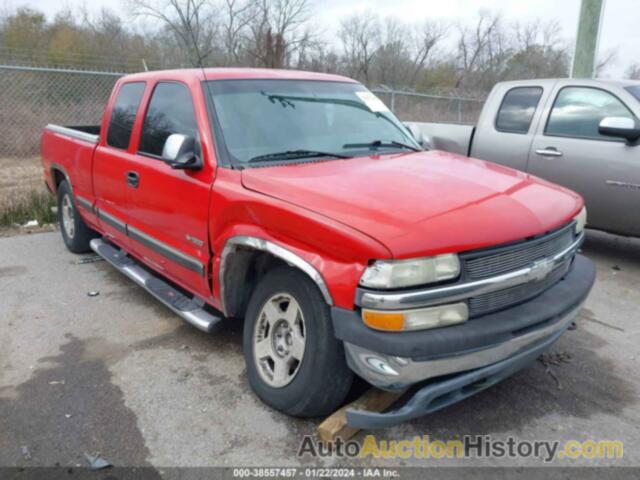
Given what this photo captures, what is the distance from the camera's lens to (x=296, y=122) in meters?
3.52

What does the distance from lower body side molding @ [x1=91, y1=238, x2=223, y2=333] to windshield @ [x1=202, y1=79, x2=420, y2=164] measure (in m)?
1.07

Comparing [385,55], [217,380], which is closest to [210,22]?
[385,55]

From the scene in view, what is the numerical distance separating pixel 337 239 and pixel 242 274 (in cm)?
102

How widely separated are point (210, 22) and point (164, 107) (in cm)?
1874

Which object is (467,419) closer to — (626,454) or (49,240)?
(626,454)

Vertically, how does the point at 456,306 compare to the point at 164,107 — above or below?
below

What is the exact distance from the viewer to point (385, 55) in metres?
30.7

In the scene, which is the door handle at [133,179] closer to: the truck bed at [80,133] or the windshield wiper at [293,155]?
the truck bed at [80,133]

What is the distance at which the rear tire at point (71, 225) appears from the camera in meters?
5.80

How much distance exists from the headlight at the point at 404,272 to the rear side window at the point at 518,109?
174 inches

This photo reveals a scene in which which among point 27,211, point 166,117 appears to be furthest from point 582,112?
point 27,211

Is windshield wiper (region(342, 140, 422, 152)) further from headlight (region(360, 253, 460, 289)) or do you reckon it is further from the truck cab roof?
headlight (region(360, 253, 460, 289))

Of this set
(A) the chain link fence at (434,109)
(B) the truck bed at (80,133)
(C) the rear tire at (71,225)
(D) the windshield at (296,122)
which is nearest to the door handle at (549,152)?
(D) the windshield at (296,122)

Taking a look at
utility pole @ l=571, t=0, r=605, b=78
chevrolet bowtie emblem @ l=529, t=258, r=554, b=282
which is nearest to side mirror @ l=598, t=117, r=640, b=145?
chevrolet bowtie emblem @ l=529, t=258, r=554, b=282
